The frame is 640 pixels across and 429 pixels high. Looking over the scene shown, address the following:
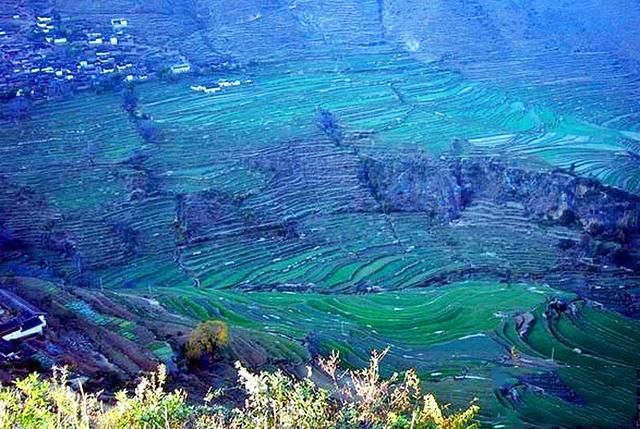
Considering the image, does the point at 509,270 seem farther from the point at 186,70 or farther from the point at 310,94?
the point at 186,70

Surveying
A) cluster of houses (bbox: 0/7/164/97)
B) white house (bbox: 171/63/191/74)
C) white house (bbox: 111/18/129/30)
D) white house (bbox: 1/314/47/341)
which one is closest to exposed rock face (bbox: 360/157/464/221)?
white house (bbox: 171/63/191/74)

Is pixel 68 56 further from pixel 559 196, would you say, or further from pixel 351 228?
pixel 559 196

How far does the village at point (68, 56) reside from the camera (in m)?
28.8

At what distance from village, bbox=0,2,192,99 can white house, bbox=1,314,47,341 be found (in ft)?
52.7

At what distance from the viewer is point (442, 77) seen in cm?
3291

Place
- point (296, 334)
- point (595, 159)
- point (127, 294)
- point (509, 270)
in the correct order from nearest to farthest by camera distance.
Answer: point (296, 334), point (127, 294), point (509, 270), point (595, 159)

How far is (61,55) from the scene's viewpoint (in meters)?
31.4

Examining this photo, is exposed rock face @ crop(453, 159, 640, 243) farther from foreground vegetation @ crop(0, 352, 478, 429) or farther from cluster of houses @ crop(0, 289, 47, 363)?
foreground vegetation @ crop(0, 352, 478, 429)

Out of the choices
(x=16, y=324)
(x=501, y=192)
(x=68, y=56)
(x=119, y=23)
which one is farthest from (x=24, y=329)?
(x=119, y=23)

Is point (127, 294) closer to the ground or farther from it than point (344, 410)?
closer to the ground

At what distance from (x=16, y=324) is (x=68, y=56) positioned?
20543 mm

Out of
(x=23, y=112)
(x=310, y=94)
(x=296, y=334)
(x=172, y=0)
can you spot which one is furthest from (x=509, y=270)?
(x=172, y=0)

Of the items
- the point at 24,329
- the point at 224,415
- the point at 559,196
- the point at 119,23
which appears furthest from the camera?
the point at 119,23

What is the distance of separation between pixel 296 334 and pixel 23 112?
15.1 m
